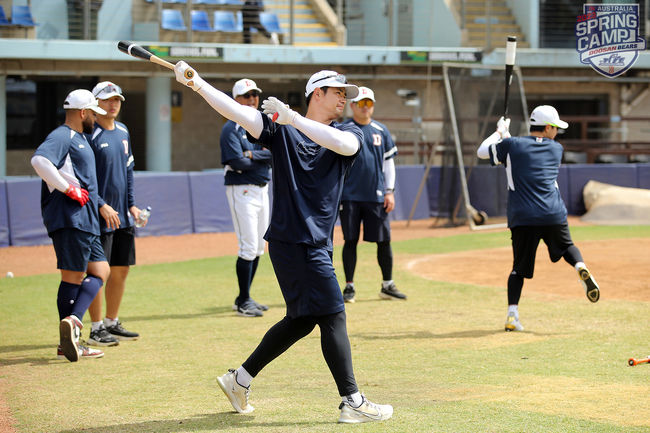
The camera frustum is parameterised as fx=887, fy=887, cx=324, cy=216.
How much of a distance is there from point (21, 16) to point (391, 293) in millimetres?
15022

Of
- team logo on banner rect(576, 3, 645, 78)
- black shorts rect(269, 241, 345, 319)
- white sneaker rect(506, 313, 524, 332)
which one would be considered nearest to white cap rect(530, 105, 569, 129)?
team logo on banner rect(576, 3, 645, 78)

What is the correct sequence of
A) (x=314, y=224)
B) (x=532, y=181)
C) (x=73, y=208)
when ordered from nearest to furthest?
(x=314, y=224) → (x=73, y=208) → (x=532, y=181)

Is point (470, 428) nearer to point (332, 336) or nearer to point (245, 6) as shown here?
point (332, 336)

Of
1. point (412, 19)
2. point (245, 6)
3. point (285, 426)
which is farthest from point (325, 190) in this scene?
point (412, 19)

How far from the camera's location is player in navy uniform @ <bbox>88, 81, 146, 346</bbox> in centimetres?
779

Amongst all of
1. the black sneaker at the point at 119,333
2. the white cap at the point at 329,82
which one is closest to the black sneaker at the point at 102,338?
the black sneaker at the point at 119,333

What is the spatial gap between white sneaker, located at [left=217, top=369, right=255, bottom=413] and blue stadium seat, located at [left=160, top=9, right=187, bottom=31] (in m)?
18.7

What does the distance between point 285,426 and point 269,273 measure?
7.31 m

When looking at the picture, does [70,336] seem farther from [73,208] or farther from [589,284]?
[589,284]

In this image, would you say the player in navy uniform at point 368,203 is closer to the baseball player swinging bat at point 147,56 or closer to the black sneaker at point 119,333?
the black sneaker at point 119,333

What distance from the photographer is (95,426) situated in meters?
5.32

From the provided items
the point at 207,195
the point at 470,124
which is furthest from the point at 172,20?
the point at 470,124

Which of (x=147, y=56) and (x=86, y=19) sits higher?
(x=86, y=19)

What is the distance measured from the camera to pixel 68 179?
7.20 metres
